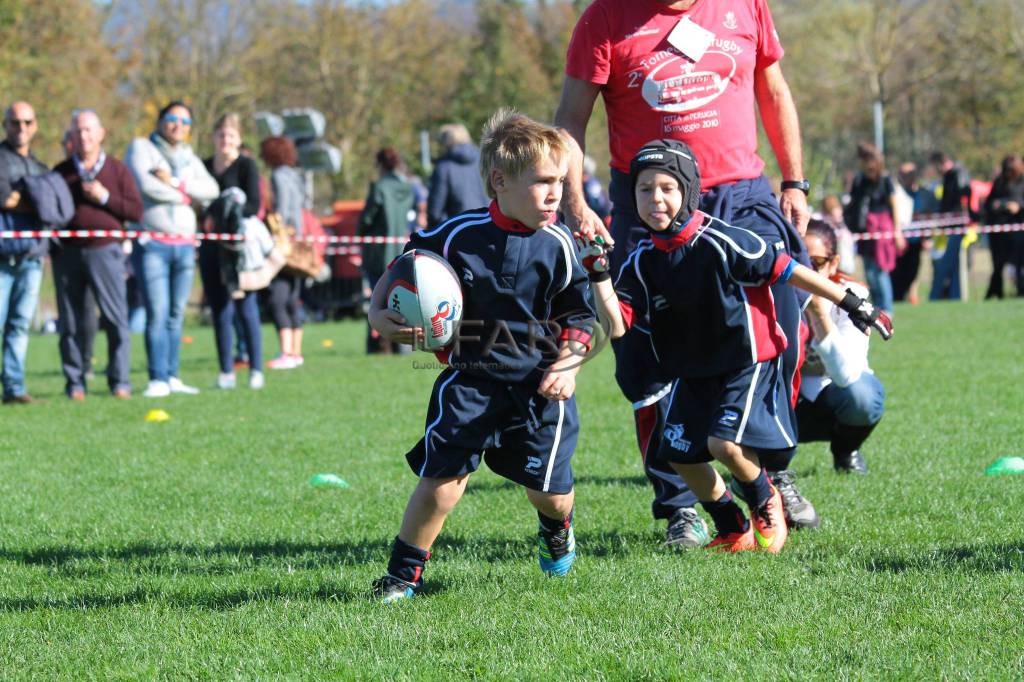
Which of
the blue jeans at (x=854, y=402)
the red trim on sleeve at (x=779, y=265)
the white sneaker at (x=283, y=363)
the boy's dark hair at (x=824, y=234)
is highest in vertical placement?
the boy's dark hair at (x=824, y=234)

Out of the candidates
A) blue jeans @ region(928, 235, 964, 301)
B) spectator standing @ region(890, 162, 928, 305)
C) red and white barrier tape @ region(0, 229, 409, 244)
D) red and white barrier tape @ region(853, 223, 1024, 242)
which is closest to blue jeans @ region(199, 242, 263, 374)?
red and white barrier tape @ region(0, 229, 409, 244)

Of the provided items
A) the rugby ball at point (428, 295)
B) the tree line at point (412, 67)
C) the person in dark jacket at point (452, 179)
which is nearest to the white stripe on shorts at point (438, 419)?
the rugby ball at point (428, 295)

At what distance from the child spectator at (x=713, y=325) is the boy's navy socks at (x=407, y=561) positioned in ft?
3.24

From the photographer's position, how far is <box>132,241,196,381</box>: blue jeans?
1043cm

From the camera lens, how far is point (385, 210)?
1511 centimetres

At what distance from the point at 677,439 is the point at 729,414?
225 millimetres

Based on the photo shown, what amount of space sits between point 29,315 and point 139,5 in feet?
107

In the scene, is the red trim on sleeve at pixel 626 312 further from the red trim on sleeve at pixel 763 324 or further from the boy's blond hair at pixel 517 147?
the boy's blond hair at pixel 517 147

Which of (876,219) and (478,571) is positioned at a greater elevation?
(876,219)

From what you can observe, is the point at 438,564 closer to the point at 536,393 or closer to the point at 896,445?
the point at 536,393

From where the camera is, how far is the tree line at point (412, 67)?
A: 119ft

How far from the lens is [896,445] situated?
22.7ft

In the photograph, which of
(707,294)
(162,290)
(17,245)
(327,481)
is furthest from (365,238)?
(707,294)

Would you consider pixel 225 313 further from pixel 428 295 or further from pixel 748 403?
pixel 428 295
